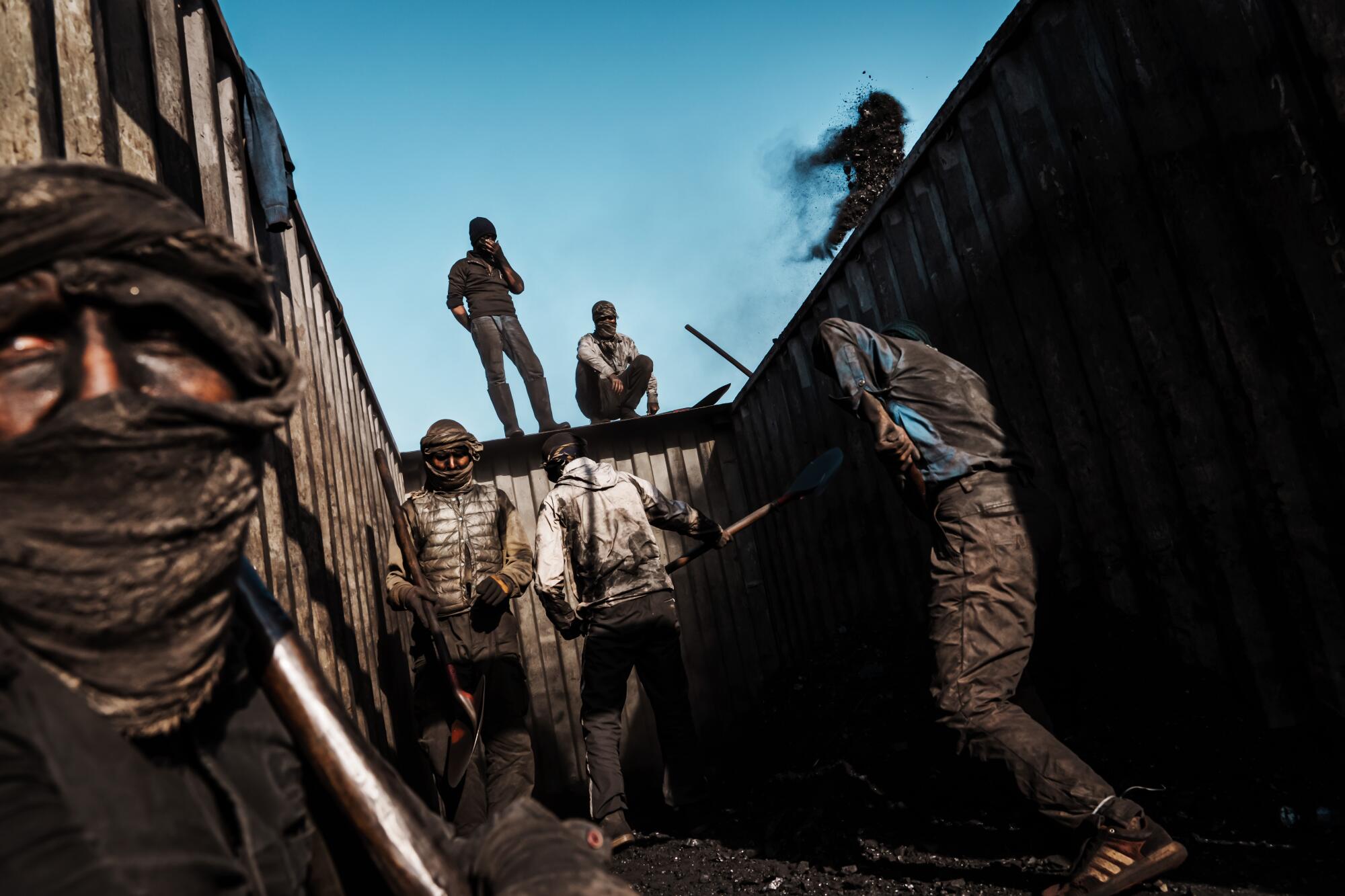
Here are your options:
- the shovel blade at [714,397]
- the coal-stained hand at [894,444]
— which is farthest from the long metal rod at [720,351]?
the coal-stained hand at [894,444]

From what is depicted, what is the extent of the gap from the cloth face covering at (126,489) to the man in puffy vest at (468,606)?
355cm

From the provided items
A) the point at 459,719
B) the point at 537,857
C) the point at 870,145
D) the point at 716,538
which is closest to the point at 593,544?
the point at 716,538

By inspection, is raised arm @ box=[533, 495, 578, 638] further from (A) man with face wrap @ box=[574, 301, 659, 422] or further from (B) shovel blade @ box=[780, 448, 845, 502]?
(A) man with face wrap @ box=[574, 301, 659, 422]

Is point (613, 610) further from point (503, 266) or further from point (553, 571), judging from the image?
point (503, 266)

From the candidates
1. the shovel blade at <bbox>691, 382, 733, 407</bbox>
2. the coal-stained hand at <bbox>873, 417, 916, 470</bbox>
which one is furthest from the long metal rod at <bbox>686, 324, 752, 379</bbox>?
the coal-stained hand at <bbox>873, 417, 916, 470</bbox>

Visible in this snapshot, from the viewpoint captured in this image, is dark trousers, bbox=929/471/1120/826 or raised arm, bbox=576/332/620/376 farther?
raised arm, bbox=576/332/620/376

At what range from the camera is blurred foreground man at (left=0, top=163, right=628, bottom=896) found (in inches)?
24.3

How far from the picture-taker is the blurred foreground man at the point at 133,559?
62cm

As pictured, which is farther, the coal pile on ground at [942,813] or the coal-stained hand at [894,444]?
the coal-stained hand at [894,444]

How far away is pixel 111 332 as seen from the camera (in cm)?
73

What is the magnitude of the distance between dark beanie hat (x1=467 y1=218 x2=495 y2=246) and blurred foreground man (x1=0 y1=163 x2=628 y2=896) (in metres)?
7.48

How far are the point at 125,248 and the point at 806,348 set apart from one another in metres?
5.33

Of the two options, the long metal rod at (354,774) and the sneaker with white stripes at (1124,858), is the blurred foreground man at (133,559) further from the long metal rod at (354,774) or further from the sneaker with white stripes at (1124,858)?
the sneaker with white stripes at (1124,858)

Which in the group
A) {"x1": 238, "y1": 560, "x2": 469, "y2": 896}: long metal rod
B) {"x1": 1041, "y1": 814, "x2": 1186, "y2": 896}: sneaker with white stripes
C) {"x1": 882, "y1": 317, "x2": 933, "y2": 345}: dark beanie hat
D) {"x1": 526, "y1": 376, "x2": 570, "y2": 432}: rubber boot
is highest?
{"x1": 526, "y1": 376, "x2": 570, "y2": 432}: rubber boot
